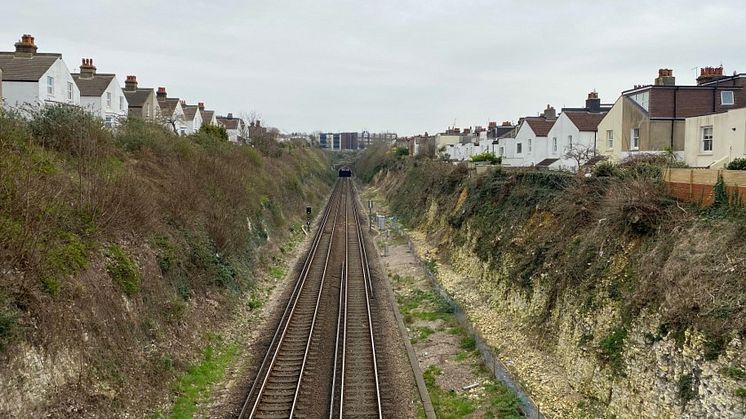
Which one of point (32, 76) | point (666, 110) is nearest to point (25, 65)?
point (32, 76)

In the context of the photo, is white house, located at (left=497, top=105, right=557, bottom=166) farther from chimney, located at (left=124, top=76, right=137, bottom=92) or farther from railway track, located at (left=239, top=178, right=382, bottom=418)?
chimney, located at (left=124, top=76, right=137, bottom=92)

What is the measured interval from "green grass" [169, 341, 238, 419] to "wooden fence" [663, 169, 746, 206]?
12.9 metres

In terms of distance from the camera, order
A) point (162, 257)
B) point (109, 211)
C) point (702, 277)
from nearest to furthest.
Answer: point (702, 277)
point (109, 211)
point (162, 257)

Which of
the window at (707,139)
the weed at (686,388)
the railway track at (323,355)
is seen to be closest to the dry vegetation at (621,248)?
the weed at (686,388)

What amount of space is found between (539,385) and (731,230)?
5.67 m

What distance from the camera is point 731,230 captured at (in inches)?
415

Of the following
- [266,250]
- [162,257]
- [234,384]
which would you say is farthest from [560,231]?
[266,250]

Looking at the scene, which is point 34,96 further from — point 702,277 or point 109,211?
point 702,277

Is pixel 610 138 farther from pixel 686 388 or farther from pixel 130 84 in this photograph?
pixel 130 84

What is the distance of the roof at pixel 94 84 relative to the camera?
3884cm

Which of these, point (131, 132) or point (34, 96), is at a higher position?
point (34, 96)

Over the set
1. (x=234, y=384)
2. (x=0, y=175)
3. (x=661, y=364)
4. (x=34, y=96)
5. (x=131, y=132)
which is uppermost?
(x=34, y=96)

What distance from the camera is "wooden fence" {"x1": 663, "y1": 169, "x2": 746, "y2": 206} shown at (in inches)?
453

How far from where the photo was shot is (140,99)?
159ft
